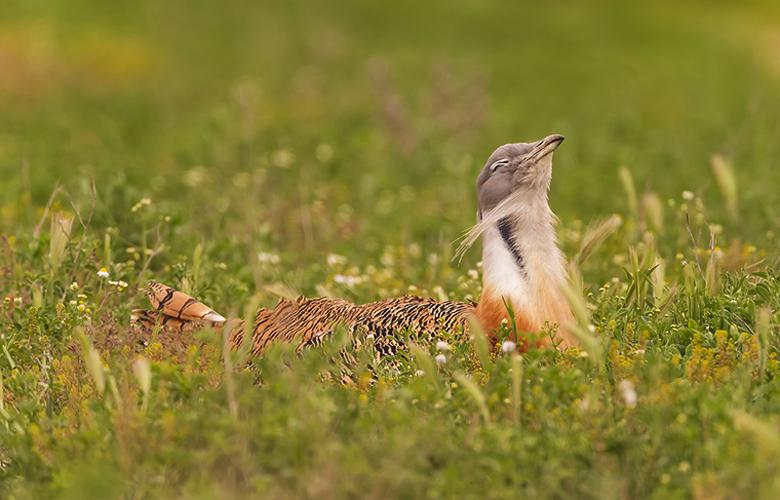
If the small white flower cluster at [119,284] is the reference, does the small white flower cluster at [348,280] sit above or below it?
below

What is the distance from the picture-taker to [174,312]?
4.56 meters

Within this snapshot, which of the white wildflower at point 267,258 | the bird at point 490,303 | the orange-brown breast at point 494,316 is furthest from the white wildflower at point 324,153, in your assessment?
the orange-brown breast at point 494,316

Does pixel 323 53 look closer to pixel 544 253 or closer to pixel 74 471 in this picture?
pixel 544 253

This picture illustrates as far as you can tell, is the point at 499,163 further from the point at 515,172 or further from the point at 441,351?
the point at 441,351

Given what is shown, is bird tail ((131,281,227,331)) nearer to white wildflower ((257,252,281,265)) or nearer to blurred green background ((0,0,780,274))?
blurred green background ((0,0,780,274))

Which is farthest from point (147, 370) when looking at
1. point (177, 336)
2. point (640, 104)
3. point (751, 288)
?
point (640, 104)

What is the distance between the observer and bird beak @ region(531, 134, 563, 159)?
460 cm

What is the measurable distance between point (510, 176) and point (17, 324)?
179 cm

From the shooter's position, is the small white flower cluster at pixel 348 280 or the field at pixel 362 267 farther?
the small white flower cluster at pixel 348 280

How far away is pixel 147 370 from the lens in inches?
137

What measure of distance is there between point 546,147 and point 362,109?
6.21 metres

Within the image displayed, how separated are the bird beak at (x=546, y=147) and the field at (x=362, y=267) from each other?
1.36 ft

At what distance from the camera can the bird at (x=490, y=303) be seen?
4207mm

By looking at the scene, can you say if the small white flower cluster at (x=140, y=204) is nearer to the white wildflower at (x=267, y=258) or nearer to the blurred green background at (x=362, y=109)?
the blurred green background at (x=362, y=109)
